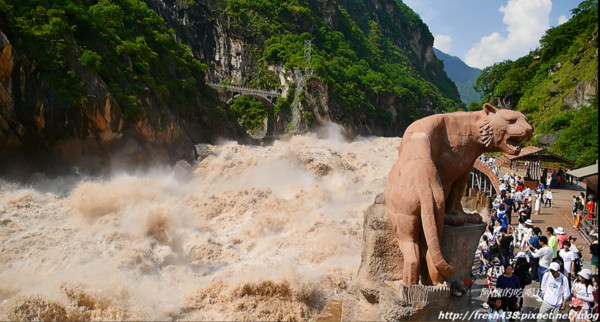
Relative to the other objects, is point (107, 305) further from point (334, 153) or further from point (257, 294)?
point (334, 153)

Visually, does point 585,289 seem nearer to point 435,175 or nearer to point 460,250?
point 460,250

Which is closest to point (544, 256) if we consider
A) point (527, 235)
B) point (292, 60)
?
point (527, 235)

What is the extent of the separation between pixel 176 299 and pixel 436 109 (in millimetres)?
65414

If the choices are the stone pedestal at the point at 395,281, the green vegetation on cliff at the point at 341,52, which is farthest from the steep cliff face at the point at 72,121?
the green vegetation on cliff at the point at 341,52

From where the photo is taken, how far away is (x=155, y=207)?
17.8 meters

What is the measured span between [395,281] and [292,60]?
49.2 metres

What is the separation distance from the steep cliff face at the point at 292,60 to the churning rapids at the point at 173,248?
26.2 metres

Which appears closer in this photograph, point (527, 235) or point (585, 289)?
point (585, 289)

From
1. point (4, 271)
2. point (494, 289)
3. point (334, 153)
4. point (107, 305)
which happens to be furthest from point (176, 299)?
point (334, 153)

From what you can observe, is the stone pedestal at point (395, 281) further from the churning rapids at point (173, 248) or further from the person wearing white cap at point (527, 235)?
the churning rapids at point (173, 248)

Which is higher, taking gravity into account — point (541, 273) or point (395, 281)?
point (395, 281)

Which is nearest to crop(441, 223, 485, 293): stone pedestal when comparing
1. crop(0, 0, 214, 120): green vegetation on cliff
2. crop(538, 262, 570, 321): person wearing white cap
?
crop(538, 262, 570, 321): person wearing white cap

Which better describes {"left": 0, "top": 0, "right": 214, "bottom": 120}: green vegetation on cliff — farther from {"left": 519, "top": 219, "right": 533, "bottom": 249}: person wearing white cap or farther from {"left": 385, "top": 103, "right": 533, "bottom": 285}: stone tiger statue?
{"left": 385, "top": 103, "right": 533, "bottom": 285}: stone tiger statue

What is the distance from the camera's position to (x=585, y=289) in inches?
212
